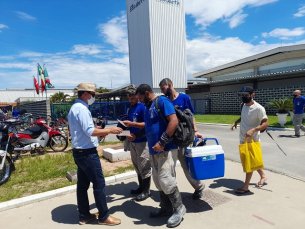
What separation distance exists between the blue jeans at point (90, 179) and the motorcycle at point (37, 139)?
4759 mm

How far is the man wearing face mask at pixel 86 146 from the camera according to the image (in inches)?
112

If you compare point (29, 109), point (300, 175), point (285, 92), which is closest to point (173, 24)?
point (285, 92)

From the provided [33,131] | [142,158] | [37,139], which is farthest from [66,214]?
[33,131]

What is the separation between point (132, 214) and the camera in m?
3.31

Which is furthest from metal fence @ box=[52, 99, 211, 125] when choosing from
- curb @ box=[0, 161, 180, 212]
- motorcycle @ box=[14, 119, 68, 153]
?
curb @ box=[0, 161, 180, 212]

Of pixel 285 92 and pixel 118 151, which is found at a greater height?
pixel 285 92

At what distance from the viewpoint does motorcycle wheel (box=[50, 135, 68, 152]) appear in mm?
7955

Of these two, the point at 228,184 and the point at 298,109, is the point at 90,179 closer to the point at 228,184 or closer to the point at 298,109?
the point at 228,184

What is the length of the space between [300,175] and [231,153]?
2.27 meters

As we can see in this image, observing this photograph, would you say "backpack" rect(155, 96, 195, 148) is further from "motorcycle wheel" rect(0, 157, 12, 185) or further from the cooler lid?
"motorcycle wheel" rect(0, 157, 12, 185)

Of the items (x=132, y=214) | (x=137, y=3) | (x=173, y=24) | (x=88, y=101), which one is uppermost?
(x=137, y=3)

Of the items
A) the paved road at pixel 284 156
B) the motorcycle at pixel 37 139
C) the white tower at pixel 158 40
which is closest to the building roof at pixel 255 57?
the white tower at pixel 158 40

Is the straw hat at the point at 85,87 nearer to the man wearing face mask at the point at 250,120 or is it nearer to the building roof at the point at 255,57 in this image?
the man wearing face mask at the point at 250,120

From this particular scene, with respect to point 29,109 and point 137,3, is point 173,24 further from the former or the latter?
point 29,109
